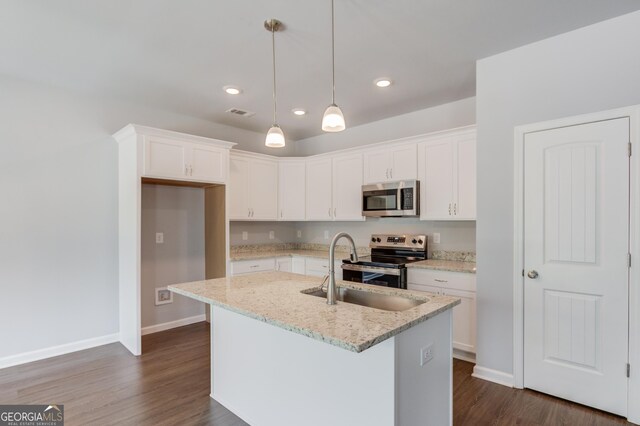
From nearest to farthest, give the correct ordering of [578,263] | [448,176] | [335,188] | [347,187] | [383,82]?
1. [578,263]
2. [383,82]
3. [448,176]
4. [347,187]
5. [335,188]

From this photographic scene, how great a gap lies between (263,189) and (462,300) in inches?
115

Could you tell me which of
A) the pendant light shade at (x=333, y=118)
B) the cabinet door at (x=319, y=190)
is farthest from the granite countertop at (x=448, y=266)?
the pendant light shade at (x=333, y=118)

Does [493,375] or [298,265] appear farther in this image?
[298,265]

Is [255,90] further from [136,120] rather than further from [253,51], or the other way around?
[136,120]

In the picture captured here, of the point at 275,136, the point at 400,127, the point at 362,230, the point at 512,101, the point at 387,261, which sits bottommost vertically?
the point at 387,261

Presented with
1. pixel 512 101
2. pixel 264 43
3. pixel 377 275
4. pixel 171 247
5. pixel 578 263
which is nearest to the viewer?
pixel 578 263

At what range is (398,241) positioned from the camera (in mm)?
4184

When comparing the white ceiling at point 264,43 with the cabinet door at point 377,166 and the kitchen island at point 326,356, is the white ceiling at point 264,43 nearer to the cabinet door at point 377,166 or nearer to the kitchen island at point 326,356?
the cabinet door at point 377,166

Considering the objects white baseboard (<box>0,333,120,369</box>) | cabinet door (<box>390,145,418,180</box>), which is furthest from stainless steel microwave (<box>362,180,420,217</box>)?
white baseboard (<box>0,333,120,369</box>)

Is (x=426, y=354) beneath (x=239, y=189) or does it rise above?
beneath

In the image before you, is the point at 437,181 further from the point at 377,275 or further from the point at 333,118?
the point at 333,118

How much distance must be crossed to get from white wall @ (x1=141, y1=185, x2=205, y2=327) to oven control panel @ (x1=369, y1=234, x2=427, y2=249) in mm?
2331

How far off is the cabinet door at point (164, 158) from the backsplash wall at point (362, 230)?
130 cm

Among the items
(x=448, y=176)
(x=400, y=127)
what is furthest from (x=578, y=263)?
(x=400, y=127)
